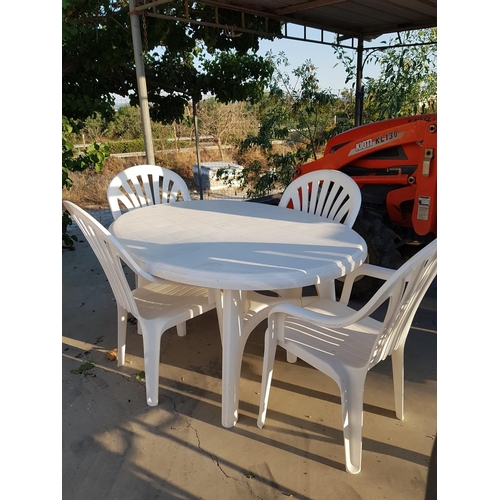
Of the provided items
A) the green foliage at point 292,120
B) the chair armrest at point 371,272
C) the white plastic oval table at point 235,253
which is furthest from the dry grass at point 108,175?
the chair armrest at point 371,272

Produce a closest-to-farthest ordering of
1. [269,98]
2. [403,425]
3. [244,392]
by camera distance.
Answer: [403,425]
[244,392]
[269,98]

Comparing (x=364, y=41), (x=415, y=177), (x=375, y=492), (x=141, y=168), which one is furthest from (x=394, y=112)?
(x=375, y=492)

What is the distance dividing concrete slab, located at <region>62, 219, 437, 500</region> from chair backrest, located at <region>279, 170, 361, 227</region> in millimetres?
888

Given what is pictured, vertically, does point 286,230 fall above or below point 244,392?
above

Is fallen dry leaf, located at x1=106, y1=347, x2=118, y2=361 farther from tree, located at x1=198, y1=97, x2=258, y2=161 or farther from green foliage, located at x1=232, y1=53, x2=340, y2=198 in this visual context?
tree, located at x1=198, y1=97, x2=258, y2=161

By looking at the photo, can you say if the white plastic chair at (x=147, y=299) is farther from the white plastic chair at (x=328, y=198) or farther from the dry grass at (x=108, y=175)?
the dry grass at (x=108, y=175)

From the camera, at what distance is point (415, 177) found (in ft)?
10.3

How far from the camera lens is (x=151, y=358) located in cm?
195

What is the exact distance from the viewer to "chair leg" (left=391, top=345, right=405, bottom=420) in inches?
71.0

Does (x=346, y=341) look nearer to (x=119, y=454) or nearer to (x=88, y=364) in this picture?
(x=119, y=454)

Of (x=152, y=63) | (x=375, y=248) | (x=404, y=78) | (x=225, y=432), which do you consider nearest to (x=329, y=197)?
(x=375, y=248)

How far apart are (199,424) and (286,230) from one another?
3.29ft

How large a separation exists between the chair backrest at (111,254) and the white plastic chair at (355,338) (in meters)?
0.61

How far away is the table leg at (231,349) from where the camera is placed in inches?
68.6
